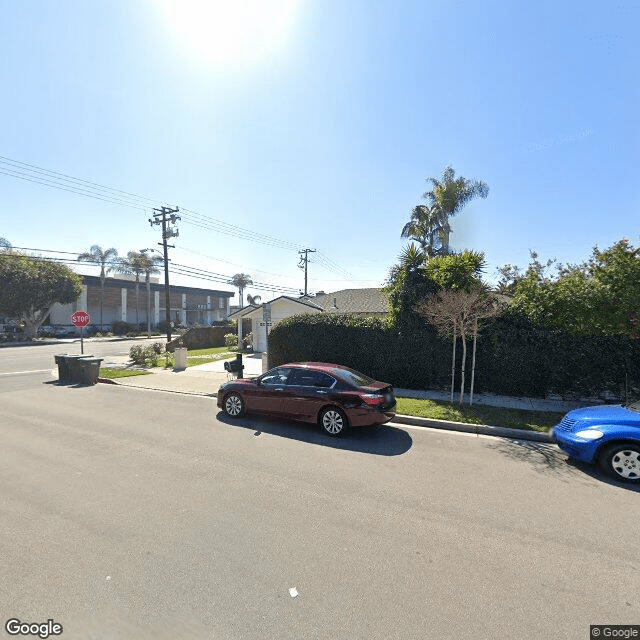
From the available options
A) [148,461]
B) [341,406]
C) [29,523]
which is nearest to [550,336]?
[341,406]

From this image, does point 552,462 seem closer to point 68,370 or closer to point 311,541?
point 311,541

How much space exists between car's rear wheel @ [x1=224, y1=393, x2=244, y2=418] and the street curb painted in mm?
3518

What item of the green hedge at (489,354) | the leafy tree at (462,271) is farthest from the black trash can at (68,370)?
the leafy tree at (462,271)

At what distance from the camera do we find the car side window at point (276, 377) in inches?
310

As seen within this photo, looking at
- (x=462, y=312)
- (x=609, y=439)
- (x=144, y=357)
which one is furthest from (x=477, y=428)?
(x=144, y=357)

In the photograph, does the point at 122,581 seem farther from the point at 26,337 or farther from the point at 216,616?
the point at 26,337

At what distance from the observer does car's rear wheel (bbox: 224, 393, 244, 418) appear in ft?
26.6

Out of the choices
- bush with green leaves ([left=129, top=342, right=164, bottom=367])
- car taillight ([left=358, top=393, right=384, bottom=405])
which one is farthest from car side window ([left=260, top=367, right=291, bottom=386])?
bush with green leaves ([left=129, top=342, right=164, bottom=367])

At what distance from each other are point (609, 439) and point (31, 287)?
160 feet

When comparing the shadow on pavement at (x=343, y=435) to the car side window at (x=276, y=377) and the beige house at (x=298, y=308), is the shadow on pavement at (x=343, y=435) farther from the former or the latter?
the beige house at (x=298, y=308)

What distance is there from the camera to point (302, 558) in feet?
10.7

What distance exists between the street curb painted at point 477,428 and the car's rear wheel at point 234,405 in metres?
3.52

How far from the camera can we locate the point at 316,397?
7.20m

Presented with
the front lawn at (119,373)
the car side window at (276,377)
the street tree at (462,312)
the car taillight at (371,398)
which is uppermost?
the street tree at (462,312)
